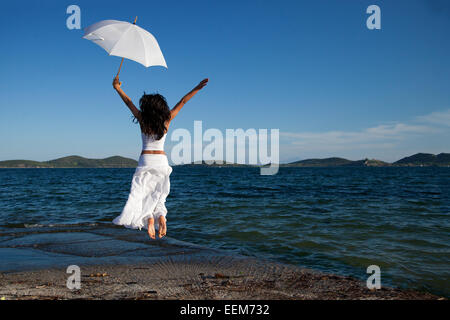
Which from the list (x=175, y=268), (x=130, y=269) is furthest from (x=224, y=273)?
(x=130, y=269)

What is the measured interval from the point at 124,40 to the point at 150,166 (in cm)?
176

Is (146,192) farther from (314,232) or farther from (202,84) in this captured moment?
(314,232)

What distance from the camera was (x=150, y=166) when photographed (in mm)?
4234

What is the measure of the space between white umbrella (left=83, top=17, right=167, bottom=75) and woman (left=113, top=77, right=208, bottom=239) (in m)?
0.42

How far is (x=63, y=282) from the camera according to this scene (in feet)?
18.7

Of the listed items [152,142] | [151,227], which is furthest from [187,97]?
[151,227]

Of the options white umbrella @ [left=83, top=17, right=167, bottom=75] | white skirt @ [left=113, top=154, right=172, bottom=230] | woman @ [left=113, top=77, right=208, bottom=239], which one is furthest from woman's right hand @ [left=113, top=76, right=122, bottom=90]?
white skirt @ [left=113, top=154, right=172, bottom=230]

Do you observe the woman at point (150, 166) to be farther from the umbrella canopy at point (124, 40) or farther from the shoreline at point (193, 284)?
the shoreline at point (193, 284)

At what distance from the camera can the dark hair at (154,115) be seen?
13.8 feet

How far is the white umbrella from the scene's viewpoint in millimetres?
4402

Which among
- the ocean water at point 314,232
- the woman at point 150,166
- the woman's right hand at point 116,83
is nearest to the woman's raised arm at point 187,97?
the woman at point 150,166

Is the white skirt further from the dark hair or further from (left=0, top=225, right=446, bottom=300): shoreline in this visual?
(left=0, top=225, right=446, bottom=300): shoreline
